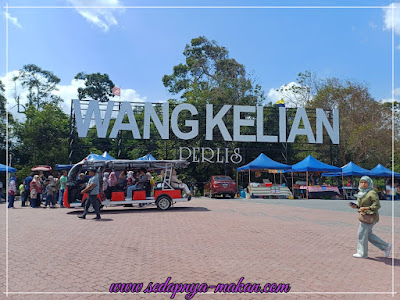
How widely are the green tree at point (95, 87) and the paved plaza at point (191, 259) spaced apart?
2112 inches

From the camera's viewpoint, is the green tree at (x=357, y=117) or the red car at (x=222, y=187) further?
the green tree at (x=357, y=117)

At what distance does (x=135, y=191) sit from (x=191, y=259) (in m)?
8.83

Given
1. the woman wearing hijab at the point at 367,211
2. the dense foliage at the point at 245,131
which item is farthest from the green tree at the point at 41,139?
the woman wearing hijab at the point at 367,211

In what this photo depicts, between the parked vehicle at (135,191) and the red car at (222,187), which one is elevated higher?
the parked vehicle at (135,191)

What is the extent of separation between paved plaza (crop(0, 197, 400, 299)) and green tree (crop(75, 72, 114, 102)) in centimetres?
5364

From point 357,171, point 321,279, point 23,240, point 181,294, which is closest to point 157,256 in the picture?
point 181,294

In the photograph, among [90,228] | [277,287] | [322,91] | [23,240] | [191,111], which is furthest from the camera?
[322,91]

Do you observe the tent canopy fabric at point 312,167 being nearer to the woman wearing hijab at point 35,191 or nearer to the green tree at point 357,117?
the green tree at point 357,117

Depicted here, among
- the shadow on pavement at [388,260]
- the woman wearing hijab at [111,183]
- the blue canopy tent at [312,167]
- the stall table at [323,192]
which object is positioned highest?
the blue canopy tent at [312,167]

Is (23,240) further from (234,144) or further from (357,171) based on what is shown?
(234,144)

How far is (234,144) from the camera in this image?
3403 centimetres

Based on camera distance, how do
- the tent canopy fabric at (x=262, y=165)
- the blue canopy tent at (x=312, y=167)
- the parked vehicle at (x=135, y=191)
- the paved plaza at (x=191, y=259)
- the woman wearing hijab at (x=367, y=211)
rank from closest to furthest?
the paved plaza at (x=191, y=259) < the woman wearing hijab at (x=367, y=211) < the parked vehicle at (x=135, y=191) < the blue canopy tent at (x=312, y=167) < the tent canopy fabric at (x=262, y=165)

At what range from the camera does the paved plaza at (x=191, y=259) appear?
4922 millimetres

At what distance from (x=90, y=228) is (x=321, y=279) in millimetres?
6716
